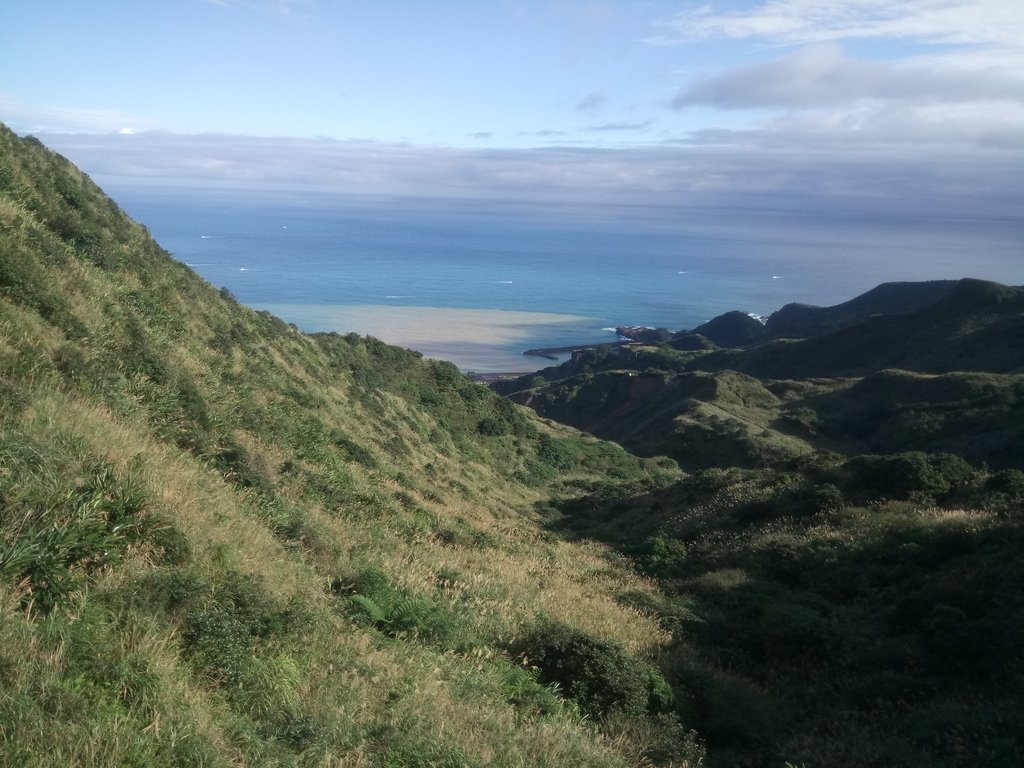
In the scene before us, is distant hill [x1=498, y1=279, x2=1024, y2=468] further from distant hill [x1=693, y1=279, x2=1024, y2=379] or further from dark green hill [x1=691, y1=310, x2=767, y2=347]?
dark green hill [x1=691, y1=310, x2=767, y2=347]

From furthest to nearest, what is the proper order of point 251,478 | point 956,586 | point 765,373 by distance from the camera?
point 765,373 < point 956,586 < point 251,478

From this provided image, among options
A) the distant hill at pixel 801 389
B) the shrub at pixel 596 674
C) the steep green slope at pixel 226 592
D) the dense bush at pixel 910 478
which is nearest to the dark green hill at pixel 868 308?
the distant hill at pixel 801 389

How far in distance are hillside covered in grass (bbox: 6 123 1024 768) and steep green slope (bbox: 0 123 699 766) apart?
0.03 metres

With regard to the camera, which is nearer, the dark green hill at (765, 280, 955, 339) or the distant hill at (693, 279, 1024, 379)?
the distant hill at (693, 279, 1024, 379)

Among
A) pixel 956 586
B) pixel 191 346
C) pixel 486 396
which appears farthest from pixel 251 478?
pixel 486 396

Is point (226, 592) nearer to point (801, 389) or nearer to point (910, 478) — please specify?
point (910, 478)

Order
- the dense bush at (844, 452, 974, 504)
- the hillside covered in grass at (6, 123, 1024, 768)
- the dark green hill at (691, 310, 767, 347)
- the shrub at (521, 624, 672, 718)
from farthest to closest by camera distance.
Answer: the dark green hill at (691, 310, 767, 347)
the dense bush at (844, 452, 974, 504)
the shrub at (521, 624, 672, 718)
the hillside covered in grass at (6, 123, 1024, 768)

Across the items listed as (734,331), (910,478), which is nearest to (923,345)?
(734,331)

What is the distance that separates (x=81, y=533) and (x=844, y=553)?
1198cm

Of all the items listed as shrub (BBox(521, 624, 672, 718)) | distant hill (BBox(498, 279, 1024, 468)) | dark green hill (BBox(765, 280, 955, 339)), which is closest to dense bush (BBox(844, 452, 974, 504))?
shrub (BBox(521, 624, 672, 718))

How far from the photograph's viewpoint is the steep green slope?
3.98 meters

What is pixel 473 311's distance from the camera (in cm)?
13738

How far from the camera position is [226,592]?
17.1ft

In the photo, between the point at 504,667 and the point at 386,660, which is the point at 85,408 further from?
the point at 504,667
